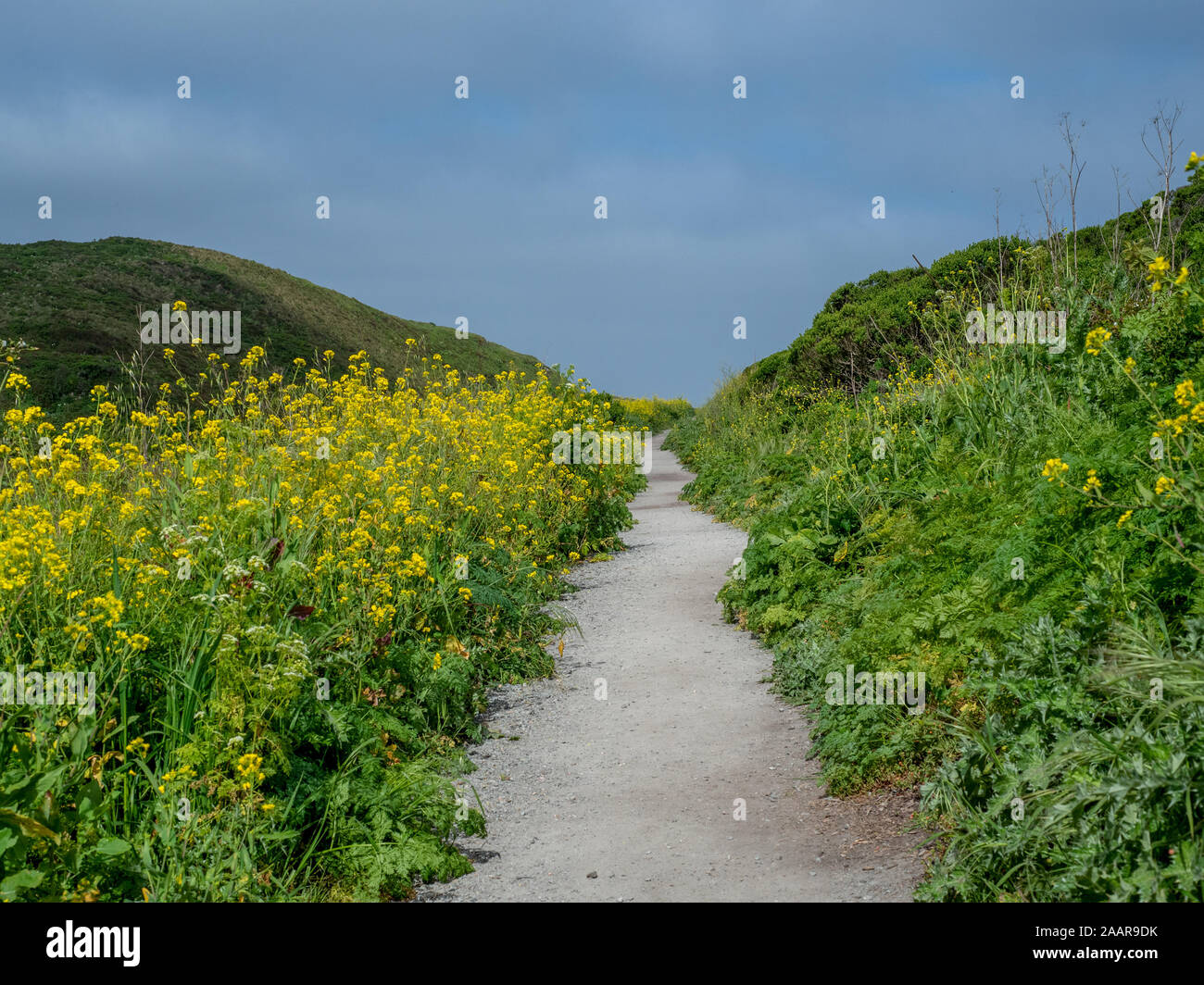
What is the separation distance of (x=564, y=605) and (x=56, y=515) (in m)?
4.96

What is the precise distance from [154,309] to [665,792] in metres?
44.3

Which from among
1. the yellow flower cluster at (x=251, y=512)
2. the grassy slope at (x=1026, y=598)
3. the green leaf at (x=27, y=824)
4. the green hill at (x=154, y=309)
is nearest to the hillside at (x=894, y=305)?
the grassy slope at (x=1026, y=598)

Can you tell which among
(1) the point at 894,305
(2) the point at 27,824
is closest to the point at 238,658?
(2) the point at 27,824

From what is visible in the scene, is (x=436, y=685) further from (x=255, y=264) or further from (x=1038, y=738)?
(x=255, y=264)

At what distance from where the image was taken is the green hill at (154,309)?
33156 millimetres

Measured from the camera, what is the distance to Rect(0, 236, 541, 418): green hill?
109 feet

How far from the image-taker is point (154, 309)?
42000 mm

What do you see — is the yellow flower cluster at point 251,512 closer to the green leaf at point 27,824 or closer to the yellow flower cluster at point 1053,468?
the green leaf at point 27,824

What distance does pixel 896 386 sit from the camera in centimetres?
1108

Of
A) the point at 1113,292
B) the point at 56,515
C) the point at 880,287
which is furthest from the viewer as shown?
the point at 880,287

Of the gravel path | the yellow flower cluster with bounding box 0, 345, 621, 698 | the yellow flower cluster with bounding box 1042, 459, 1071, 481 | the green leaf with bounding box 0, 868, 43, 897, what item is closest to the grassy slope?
the yellow flower cluster with bounding box 1042, 459, 1071, 481

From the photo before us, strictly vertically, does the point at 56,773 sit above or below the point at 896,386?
below
